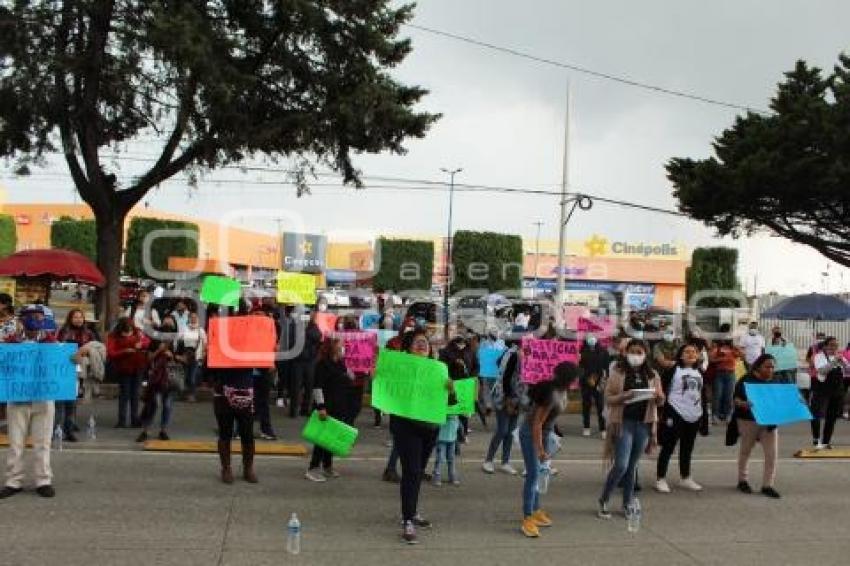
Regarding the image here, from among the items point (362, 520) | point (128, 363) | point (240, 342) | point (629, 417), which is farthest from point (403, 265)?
point (362, 520)

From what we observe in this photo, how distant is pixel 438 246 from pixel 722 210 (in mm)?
64240

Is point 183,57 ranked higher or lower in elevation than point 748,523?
higher

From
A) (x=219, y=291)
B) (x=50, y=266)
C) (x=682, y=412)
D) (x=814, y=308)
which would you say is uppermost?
(x=50, y=266)

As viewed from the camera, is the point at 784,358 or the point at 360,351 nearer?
the point at 360,351

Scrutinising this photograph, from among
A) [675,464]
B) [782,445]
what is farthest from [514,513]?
[782,445]

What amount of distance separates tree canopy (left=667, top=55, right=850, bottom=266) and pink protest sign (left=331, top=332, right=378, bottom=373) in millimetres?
15025

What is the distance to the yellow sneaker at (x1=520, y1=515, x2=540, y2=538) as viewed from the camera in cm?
756

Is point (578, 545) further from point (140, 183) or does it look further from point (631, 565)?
point (140, 183)

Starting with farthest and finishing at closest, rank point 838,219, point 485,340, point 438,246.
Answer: point 438,246 → point 838,219 → point 485,340

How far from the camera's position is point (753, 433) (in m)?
10.2

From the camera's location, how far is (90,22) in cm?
1647

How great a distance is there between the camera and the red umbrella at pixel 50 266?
53.0ft

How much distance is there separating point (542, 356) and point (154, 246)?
170 feet

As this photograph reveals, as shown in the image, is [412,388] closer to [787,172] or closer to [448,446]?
[448,446]
